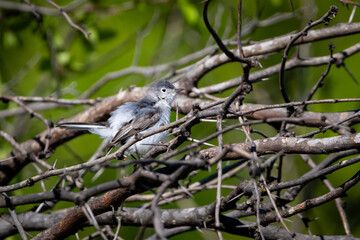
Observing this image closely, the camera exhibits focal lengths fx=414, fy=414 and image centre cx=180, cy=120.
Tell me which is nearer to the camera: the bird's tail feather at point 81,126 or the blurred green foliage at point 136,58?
the bird's tail feather at point 81,126

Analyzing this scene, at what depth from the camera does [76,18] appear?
5492mm

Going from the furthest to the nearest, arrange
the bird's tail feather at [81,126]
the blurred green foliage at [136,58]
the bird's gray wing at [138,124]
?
the blurred green foliage at [136,58]
the bird's gray wing at [138,124]
the bird's tail feather at [81,126]

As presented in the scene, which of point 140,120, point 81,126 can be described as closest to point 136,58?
point 140,120

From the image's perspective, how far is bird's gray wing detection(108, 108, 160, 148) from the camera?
392cm

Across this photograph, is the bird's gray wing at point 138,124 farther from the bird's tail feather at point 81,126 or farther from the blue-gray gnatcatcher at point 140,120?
the bird's tail feather at point 81,126

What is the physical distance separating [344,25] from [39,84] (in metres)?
4.67

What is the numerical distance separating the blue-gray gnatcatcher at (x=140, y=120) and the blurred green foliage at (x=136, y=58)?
1.52 ft

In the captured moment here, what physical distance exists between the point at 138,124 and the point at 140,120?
7 cm

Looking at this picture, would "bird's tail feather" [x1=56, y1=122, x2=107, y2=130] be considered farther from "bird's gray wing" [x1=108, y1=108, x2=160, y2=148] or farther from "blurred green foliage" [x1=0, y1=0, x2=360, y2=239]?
"blurred green foliage" [x1=0, y1=0, x2=360, y2=239]

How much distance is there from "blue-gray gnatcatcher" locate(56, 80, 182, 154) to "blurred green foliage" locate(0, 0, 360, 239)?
463 millimetres

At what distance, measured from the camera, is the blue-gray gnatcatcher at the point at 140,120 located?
13.0ft

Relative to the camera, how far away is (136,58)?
5.47m

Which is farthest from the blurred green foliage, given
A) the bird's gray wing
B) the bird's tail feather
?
the bird's gray wing

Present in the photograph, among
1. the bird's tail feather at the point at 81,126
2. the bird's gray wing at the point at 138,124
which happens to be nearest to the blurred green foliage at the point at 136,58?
the bird's tail feather at the point at 81,126
